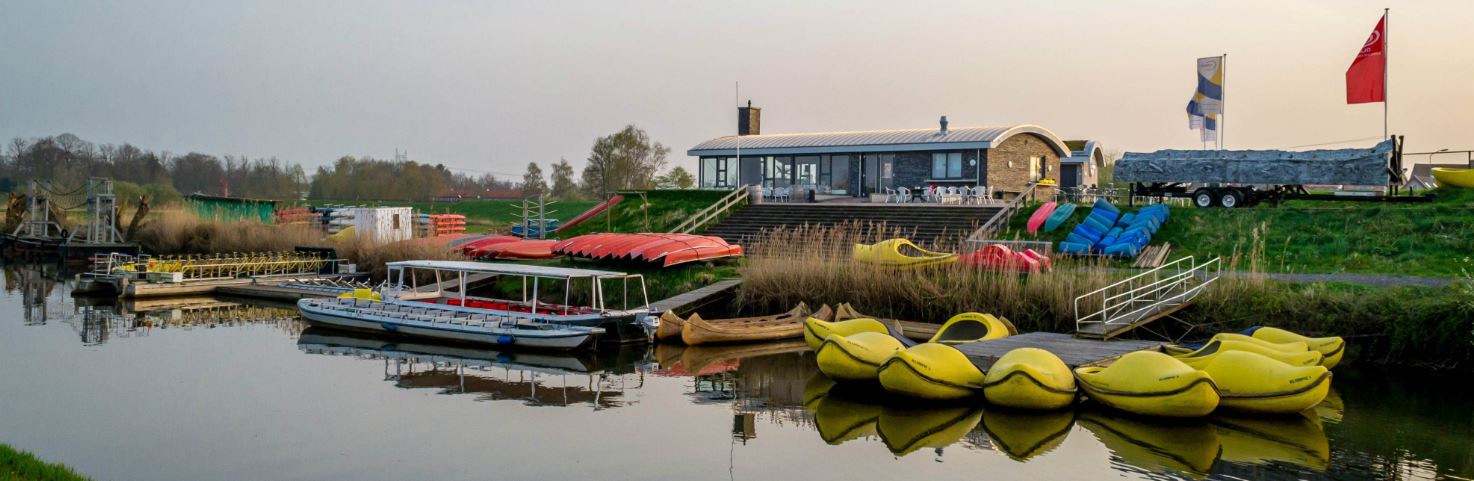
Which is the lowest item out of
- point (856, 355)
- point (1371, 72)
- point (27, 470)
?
point (27, 470)

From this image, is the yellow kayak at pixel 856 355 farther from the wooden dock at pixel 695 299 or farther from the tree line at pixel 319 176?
the tree line at pixel 319 176

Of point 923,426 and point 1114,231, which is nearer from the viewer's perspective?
point 923,426

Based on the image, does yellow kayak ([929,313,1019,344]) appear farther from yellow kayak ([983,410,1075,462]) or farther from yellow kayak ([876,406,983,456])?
yellow kayak ([983,410,1075,462])

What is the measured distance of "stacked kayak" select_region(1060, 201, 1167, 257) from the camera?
2572 centimetres

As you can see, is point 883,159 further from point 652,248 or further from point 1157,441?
point 1157,441

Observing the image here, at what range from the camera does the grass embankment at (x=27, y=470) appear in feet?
30.2

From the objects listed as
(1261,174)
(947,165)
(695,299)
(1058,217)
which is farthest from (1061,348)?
(947,165)

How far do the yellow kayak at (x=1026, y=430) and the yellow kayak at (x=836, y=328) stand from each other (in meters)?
3.40

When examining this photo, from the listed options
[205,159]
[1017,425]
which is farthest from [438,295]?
[205,159]

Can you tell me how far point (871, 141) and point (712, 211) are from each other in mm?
7175

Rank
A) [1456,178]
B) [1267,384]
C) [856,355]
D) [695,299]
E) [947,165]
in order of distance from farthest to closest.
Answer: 1. [947,165]
2. [1456,178]
3. [695,299]
4. [856,355]
5. [1267,384]

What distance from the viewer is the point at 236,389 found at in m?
16.9

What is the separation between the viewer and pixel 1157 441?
1334 centimetres

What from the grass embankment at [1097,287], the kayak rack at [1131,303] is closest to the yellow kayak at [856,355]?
the kayak rack at [1131,303]
